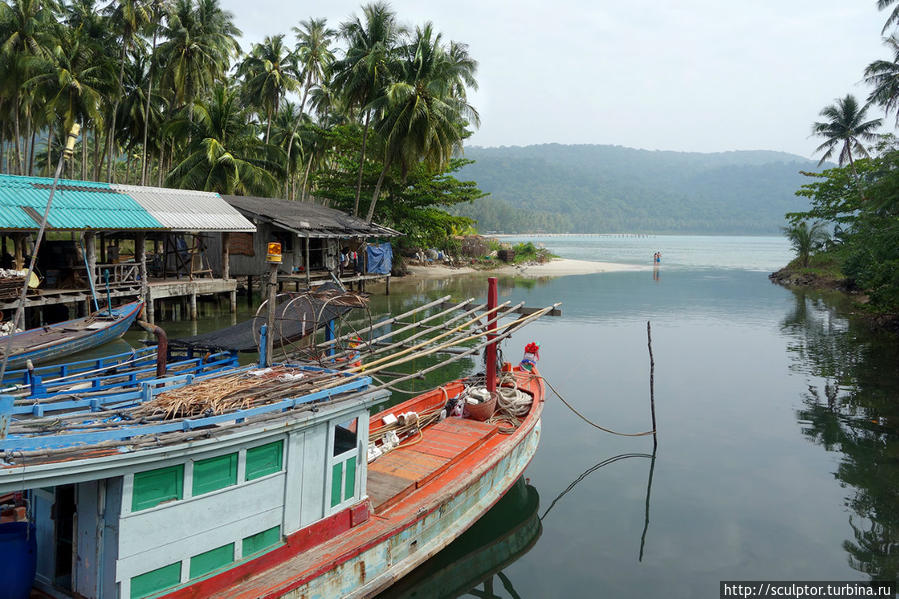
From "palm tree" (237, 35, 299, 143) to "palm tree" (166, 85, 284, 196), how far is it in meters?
3.31

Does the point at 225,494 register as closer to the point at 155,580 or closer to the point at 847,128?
the point at 155,580

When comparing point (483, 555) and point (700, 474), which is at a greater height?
point (700, 474)

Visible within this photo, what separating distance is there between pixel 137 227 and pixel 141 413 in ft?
60.2

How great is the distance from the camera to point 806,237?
176 feet

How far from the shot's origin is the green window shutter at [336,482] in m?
8.12

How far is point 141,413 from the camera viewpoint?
22.8ft

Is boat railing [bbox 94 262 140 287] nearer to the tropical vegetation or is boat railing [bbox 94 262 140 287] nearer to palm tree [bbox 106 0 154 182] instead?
palm tree [bbox 106 0 154 182]

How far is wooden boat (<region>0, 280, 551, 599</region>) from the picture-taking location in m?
6.07

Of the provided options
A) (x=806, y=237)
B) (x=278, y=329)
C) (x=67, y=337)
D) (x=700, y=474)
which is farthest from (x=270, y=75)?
(x=806, y=237)

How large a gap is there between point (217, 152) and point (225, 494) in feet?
103

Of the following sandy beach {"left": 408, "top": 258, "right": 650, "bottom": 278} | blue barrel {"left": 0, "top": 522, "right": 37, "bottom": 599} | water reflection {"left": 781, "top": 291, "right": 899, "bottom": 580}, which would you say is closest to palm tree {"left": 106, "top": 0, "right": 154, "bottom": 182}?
sandy beach {"left": 408, "top": 258, "right": 650, "bottom": 278}

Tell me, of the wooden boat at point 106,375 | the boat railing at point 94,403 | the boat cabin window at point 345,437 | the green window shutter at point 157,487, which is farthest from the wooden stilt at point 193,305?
the green window shutter at point 157,487

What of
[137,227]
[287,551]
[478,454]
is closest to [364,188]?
[137,227]

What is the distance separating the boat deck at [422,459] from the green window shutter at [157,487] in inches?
130
